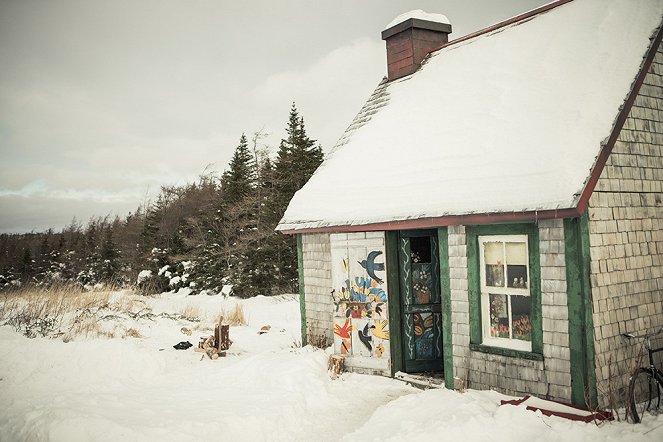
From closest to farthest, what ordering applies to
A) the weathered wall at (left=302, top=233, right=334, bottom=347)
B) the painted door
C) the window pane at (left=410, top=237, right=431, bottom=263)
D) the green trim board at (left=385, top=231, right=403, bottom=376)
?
1. the green trim board at (left=385, top=231, right=403, bottom=376)
2. the painted door
3. the window pane at (left=410, top=237, right=431, bottom=263)
4. the weathered wall at (left=302, top=233, right=334, bottom=347)

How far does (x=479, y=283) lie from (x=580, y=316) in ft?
4.46

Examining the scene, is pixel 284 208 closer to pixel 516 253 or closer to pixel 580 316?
pixel 516 253

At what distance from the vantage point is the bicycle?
4871mm

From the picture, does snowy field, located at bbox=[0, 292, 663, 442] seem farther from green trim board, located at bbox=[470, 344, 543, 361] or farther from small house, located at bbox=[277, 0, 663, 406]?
small house, located at bbox=[277, 0, 663, 406]

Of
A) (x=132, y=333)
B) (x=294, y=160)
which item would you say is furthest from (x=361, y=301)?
(x=294, y=160)

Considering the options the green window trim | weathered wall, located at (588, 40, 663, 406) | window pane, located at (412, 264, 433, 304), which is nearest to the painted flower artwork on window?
window pane, located at (412, 264, 433, 304)

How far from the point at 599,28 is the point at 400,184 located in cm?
415

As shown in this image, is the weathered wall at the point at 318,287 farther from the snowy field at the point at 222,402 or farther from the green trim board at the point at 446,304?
the green trim board at the point at 446,304

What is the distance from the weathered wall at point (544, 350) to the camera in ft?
17.4

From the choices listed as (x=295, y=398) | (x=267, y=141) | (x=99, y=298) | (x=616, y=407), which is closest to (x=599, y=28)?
(x=616, y=407)

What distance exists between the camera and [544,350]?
17.9ft

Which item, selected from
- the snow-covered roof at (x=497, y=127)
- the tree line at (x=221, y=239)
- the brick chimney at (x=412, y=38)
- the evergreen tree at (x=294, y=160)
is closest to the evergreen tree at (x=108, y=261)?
the tree line at (x=221, y=239)

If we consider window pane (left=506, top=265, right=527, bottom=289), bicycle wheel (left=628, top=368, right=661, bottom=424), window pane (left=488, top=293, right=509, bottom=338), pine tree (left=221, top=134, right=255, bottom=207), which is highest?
pine tree (left=221, top=134, right=255, bottom=207)

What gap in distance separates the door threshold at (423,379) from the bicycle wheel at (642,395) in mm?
2552
